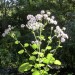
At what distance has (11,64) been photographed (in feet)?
28.7

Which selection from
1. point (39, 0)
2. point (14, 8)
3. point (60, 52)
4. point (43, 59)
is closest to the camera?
point (43, 59)

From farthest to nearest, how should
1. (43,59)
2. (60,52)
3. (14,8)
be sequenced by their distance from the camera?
(14,8) < (60,52) < (43,59)

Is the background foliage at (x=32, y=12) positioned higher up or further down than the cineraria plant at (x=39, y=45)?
higher up

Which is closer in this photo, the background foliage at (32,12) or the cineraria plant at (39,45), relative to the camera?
the cineraria plant at (39,45)

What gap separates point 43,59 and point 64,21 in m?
4.25

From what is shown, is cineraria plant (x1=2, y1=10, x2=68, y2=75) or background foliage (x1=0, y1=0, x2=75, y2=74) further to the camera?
background foliage (x1=0, y1=0, x2=75, y2=74)

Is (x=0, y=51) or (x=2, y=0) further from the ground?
(x=2, y=0)

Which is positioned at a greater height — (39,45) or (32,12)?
(32,12)

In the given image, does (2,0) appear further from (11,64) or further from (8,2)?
(11,64)

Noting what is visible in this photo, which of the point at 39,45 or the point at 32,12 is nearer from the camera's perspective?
the point at 39,45

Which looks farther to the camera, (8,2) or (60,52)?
(8,2)

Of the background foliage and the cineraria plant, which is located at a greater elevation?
the background foliage

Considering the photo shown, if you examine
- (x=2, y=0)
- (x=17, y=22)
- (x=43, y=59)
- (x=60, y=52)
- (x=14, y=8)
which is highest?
(x=2, y=0)

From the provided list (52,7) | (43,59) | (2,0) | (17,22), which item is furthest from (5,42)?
(43,59)
